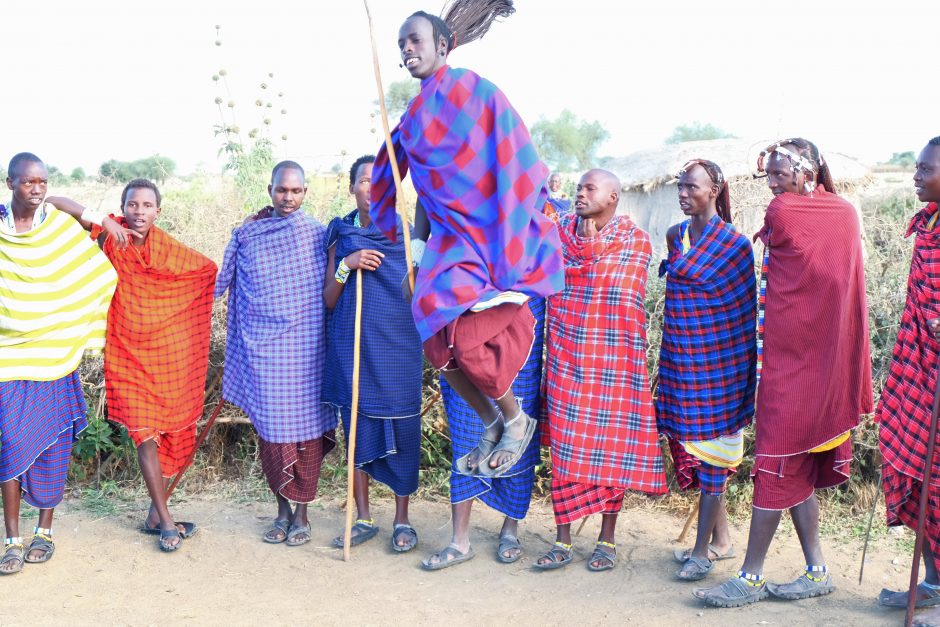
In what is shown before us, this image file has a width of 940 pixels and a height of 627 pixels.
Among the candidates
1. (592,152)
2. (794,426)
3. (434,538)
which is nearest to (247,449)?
(434,538)

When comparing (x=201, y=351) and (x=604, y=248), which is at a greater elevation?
(x=604, y=248)

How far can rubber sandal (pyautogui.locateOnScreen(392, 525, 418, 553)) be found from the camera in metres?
5.03

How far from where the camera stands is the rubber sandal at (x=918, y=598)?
13.4 ft

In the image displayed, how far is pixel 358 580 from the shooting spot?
4.68 meters

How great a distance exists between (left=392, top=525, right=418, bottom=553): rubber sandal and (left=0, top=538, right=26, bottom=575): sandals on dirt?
1.98 metres

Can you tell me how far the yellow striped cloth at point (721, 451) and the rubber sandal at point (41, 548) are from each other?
11.6ft

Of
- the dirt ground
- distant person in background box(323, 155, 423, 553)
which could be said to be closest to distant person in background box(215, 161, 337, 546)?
distant person in background box(323, 155, 423, 553)

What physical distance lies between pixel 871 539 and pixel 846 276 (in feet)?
6.33

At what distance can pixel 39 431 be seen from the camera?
15.6ft

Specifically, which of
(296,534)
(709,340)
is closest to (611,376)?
(709,340)

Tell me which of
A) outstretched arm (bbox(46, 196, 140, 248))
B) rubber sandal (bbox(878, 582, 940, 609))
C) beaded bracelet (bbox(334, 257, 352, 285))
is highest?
outstretched arm (bbox(46, 196, 140, 248))

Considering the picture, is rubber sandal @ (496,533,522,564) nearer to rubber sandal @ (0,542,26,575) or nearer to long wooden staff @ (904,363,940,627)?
long wooden staff @ (904,363,940,627)

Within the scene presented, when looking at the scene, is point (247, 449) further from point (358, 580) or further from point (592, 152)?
point (592, 152)

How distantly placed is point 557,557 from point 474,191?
6.86 ft
